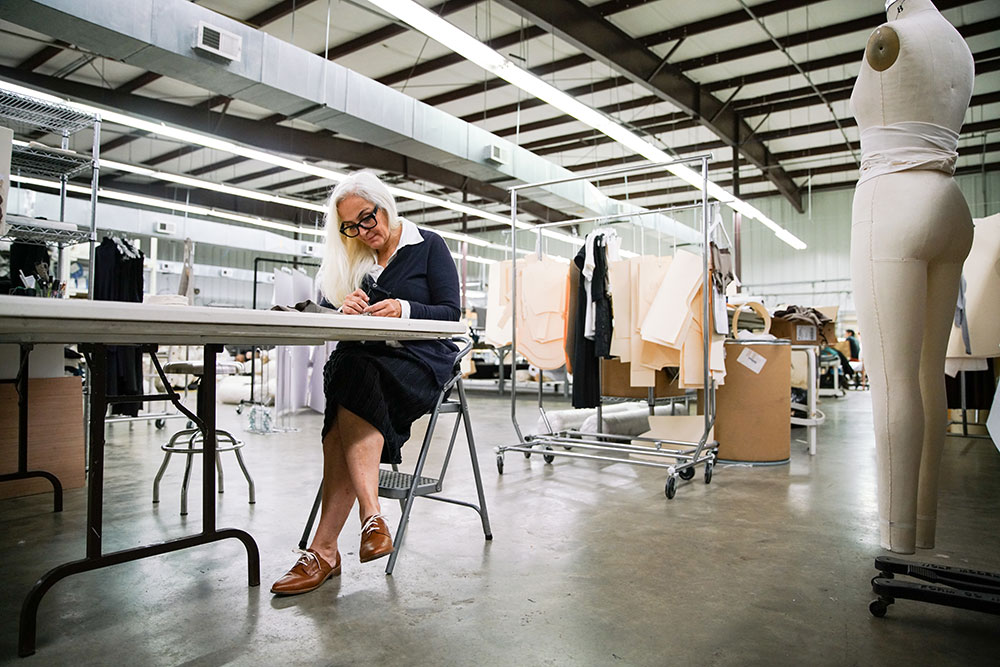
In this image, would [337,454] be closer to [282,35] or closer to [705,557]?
[705,557]

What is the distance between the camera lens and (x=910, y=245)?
135cm

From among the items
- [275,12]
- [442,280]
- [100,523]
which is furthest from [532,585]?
[275,12]

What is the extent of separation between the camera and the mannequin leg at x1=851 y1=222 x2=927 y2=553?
136cm

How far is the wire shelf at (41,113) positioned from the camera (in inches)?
130

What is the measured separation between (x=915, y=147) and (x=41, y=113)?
13.3 ft

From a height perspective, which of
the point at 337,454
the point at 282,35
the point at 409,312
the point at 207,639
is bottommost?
the point at 207,639

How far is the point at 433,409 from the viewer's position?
191cm

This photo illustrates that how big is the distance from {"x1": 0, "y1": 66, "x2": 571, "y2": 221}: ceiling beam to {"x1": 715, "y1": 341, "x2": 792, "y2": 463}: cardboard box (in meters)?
6.51

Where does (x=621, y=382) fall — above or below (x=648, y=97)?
below

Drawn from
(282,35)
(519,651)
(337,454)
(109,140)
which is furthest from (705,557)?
(109,140)

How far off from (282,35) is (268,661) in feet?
21.9

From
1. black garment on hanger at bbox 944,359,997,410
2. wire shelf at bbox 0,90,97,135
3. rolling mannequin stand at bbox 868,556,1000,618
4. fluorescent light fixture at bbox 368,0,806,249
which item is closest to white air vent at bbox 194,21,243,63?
wire shelf at bbox 0,90,97,135

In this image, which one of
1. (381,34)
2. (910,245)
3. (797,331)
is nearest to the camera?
(910,245)

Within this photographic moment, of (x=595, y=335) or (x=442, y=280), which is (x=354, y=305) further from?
(x=595, y=335)
